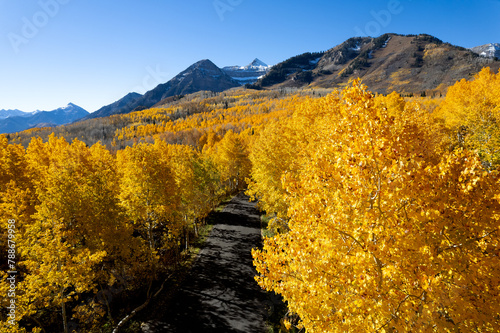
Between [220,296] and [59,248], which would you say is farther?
[220,296]

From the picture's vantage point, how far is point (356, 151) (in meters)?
5.88

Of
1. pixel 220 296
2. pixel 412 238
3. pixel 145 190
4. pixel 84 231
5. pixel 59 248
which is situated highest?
pixel 412 238

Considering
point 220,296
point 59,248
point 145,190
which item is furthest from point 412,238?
point 145,190

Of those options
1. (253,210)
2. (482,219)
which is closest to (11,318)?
(482,219)

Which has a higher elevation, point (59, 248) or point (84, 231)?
point (59, 248)

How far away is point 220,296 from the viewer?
19.3 meters

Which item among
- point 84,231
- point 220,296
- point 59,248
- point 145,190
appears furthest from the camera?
point 220,296

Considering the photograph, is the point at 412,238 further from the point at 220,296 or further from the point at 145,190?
the point at 145,190

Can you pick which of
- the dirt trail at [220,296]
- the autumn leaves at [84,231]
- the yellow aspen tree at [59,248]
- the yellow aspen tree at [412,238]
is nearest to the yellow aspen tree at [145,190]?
the autumn leaves at [84,231]

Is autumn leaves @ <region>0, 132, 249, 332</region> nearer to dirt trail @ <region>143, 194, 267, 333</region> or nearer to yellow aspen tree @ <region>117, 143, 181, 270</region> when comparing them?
yellow aspen tree @ <region>117, 143, 181, 270</region>

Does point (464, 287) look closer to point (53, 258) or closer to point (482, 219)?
point (482, 219)

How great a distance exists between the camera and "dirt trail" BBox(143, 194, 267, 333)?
53.8 feet

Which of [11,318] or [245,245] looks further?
[245,245]

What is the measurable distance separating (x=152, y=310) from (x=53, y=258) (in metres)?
9.37
